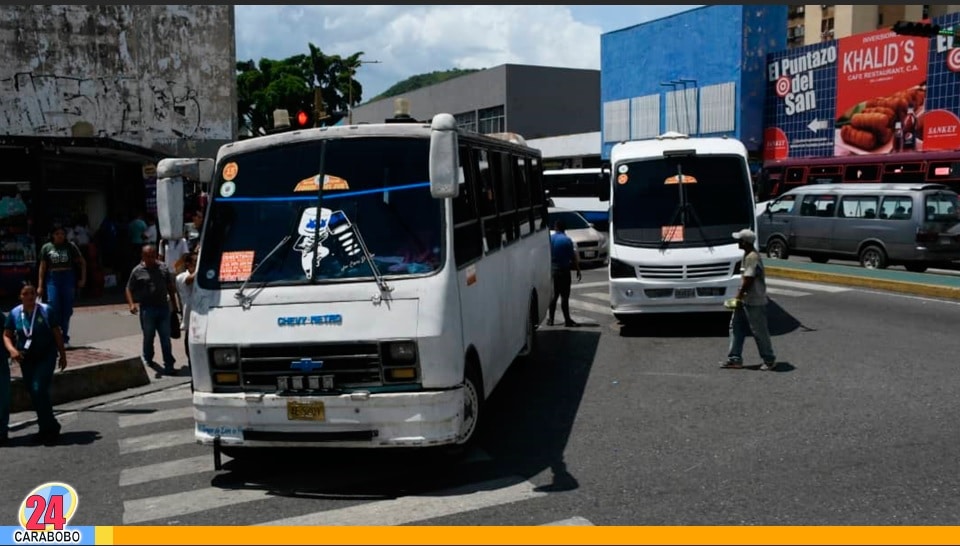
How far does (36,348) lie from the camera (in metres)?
8.89

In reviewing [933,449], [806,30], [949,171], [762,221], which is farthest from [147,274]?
[806,30]

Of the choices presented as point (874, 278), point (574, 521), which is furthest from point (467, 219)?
point (874, 278)

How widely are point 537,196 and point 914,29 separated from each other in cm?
1280

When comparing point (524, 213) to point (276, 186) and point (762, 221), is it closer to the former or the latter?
point (276, 186)

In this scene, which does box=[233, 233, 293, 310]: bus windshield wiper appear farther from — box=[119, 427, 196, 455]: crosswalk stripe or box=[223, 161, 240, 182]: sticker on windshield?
box=[119, 427, 196, 455]: crosswalk stripe

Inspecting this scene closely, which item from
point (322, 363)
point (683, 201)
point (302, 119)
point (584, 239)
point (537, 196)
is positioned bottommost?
point (584, 239)

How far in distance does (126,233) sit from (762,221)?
17206 mm

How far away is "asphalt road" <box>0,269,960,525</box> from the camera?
6.43m

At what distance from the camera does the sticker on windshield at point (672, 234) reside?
44.4 ft

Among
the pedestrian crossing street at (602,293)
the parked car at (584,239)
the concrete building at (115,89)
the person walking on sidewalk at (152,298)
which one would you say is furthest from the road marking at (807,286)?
the concrete building at (115,89)

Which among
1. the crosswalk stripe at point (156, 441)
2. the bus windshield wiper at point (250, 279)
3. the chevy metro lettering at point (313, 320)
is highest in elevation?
the bus windshield wiper at point (250, 279)

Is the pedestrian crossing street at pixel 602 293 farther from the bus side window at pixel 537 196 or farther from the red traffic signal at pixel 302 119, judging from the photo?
the red traffic signal at pixel 302 119

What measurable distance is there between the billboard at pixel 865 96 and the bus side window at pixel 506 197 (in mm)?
26339

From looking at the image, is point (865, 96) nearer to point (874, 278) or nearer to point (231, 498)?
point (874, 278)
